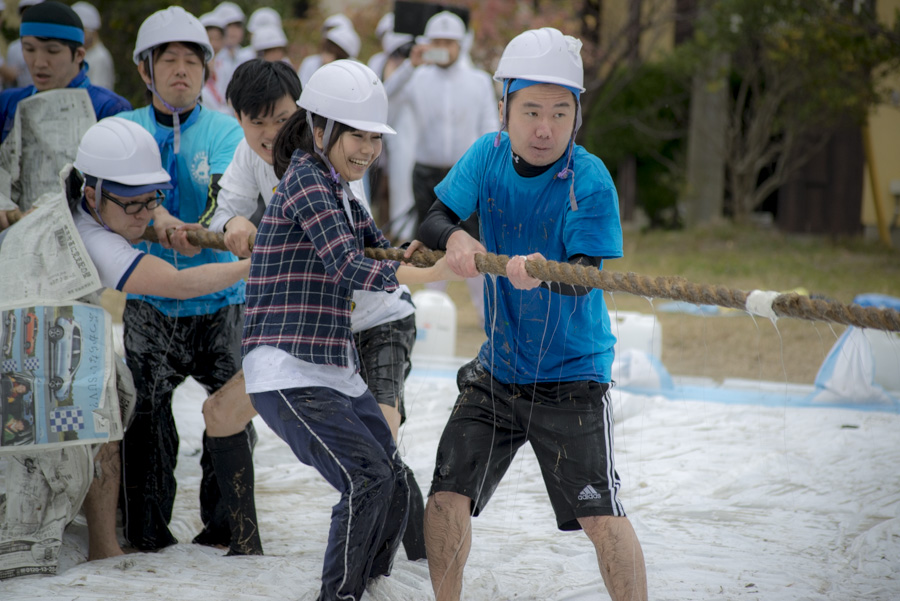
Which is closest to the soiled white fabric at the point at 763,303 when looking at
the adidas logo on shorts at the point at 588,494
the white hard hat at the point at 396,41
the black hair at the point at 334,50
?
the adidas logo on shorts at the point at 588,494

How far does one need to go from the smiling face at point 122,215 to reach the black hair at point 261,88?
457mm

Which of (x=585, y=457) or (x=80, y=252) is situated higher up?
(x=80, y=252)

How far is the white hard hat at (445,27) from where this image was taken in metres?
7.04

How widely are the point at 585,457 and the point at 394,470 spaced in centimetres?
58

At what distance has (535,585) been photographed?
3.14 metres

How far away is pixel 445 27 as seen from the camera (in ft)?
23.2

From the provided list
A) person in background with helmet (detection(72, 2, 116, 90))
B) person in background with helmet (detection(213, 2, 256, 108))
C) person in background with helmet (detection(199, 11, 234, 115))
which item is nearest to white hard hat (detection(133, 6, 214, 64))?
person in background with helmet (detection(199, 11, 234, 115))

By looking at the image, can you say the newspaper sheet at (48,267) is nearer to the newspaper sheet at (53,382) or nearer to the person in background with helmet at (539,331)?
the newspaper sheet at (53,382)

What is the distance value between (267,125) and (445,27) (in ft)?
13.7

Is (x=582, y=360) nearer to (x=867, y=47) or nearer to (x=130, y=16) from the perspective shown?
(x=867, y=47)

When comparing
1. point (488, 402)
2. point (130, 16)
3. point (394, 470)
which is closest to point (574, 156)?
point (488, 402)

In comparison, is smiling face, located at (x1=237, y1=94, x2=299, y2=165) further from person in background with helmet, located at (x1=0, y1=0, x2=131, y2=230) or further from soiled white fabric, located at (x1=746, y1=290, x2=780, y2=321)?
soiled white fabric, located at (x1=746, y1=290, x2=780, y2=321)

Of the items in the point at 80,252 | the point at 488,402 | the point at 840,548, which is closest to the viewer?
the point at 488,402

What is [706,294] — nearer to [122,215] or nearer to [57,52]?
[122,215]
